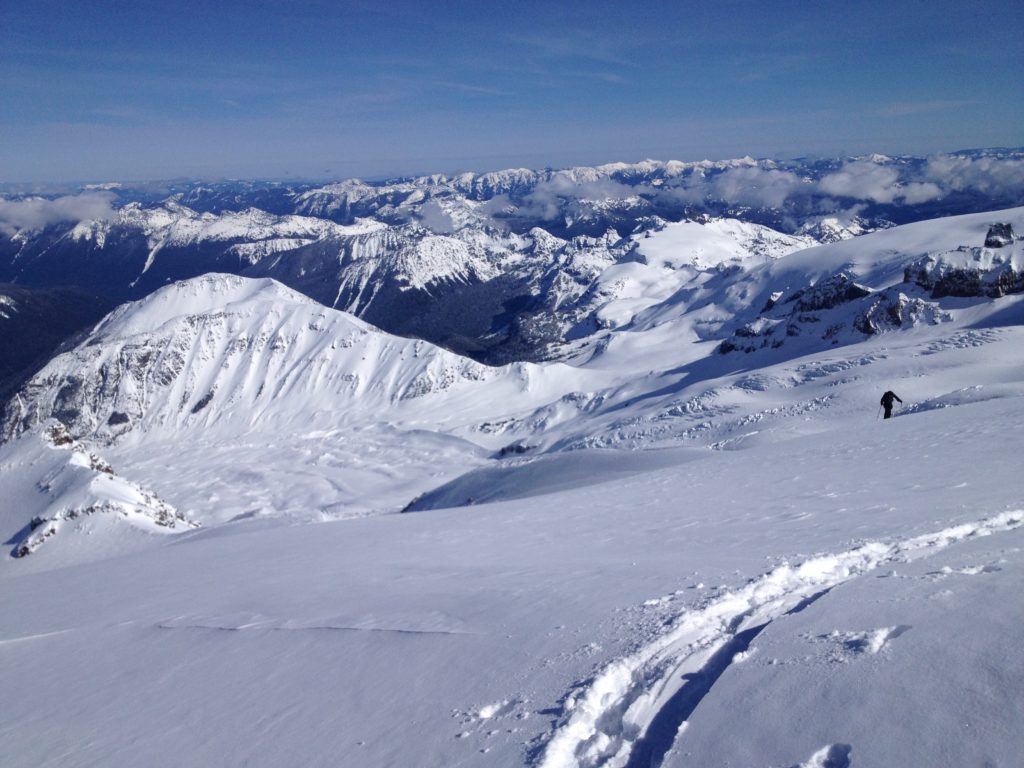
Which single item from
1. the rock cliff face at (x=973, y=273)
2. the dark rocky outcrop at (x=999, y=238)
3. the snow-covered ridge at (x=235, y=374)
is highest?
the dark rocky outcrop at (x=999, y=238)

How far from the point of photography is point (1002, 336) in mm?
45656

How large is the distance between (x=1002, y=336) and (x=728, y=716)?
54.5 m

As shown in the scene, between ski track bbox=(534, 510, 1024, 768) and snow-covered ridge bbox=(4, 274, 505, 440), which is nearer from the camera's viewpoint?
ski track bbox=(534, 510, 1024, 768)

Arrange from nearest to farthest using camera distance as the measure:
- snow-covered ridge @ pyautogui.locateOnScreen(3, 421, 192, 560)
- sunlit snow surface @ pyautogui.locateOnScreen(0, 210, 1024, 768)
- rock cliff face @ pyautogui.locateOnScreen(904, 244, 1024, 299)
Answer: sunlit snow surface @ pyautogui.locateOnScreen(0, 210, 1024, 768)
snow-covered ridge @ pyautogui.locateOnScreen(3, 421, 192, 560)
rock cliff face @ pyautogui.locateOnScreen(904, 244, 1024, 299)

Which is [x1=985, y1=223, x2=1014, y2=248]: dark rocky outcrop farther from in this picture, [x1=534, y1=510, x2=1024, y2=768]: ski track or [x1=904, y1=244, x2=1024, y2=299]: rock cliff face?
[x1=534, y1=510, x2=1024, y2=768]: ski track

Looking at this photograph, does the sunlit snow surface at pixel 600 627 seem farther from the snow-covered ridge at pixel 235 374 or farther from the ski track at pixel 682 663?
the snow-covered ridge at pixel 235 374

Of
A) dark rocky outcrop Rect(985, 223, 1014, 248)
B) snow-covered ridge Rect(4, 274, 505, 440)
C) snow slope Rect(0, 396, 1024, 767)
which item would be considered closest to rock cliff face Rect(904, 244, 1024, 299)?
dark rocky outcrop Rect(985, 223, 1014, 248)

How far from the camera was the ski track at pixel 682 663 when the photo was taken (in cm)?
534

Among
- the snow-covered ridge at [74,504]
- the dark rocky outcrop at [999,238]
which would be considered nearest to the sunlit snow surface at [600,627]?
the snow-covered ridge at [74,504]

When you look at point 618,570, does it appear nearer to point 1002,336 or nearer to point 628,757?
point 628,757

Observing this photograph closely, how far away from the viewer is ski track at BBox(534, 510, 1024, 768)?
17.5 feet

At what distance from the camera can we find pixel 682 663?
6.35 meters

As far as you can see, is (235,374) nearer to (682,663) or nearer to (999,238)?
(999,238)

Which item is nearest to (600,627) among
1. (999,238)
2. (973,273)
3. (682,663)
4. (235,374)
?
(682,663)
